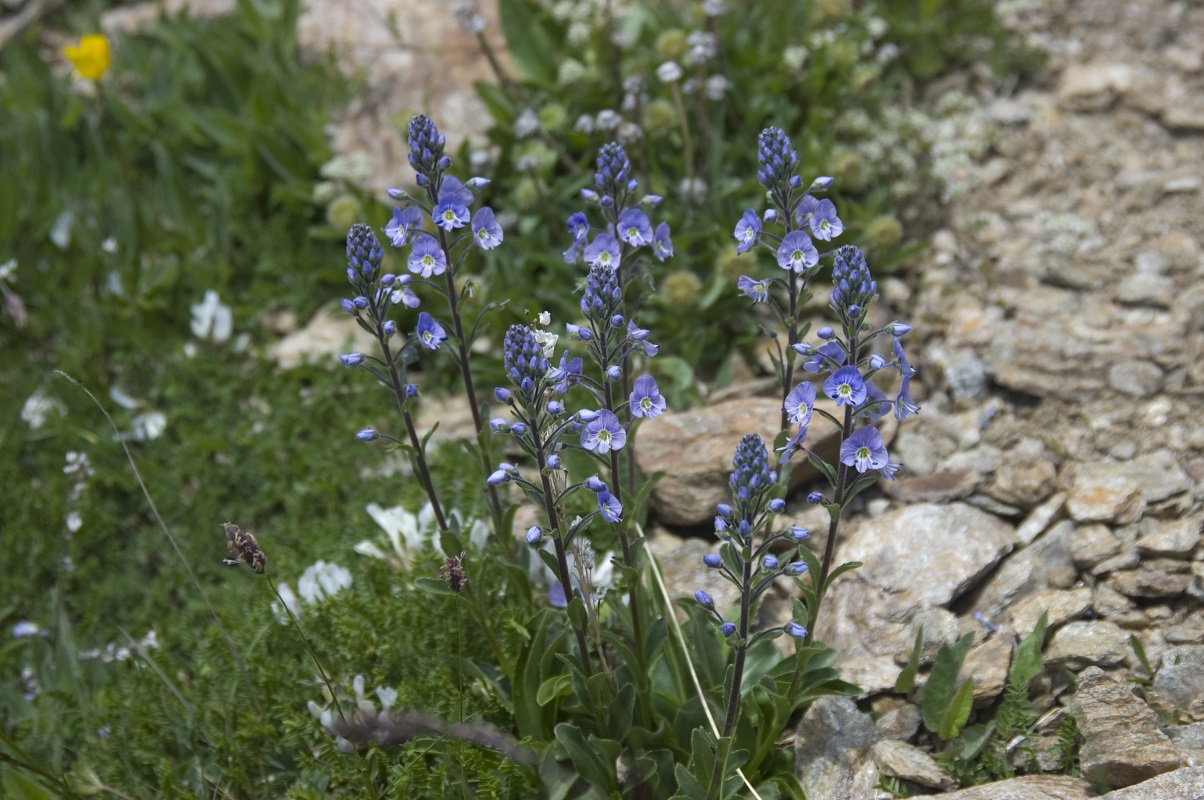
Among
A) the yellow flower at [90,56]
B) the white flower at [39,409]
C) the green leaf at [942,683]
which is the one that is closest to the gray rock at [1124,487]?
the green leaf at [942,683]

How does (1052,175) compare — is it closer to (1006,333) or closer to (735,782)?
(1006,333)

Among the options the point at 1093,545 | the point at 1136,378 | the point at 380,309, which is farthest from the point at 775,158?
the point at 1136,378

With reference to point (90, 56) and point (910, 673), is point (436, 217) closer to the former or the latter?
point (910, 673)

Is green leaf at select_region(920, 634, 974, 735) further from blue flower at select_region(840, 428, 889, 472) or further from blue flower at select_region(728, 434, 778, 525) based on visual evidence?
blue flower at select_region(728, 434, 778, 525)

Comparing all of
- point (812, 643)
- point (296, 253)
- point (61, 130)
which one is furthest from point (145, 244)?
point (812, 643)

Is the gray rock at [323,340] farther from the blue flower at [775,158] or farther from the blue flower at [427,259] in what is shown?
the blue flower at [775,158]

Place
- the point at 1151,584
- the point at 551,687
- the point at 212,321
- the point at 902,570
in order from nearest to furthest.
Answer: the point at 551,687, the point at 1151,584, the point at 902,570, the point at 212,321
